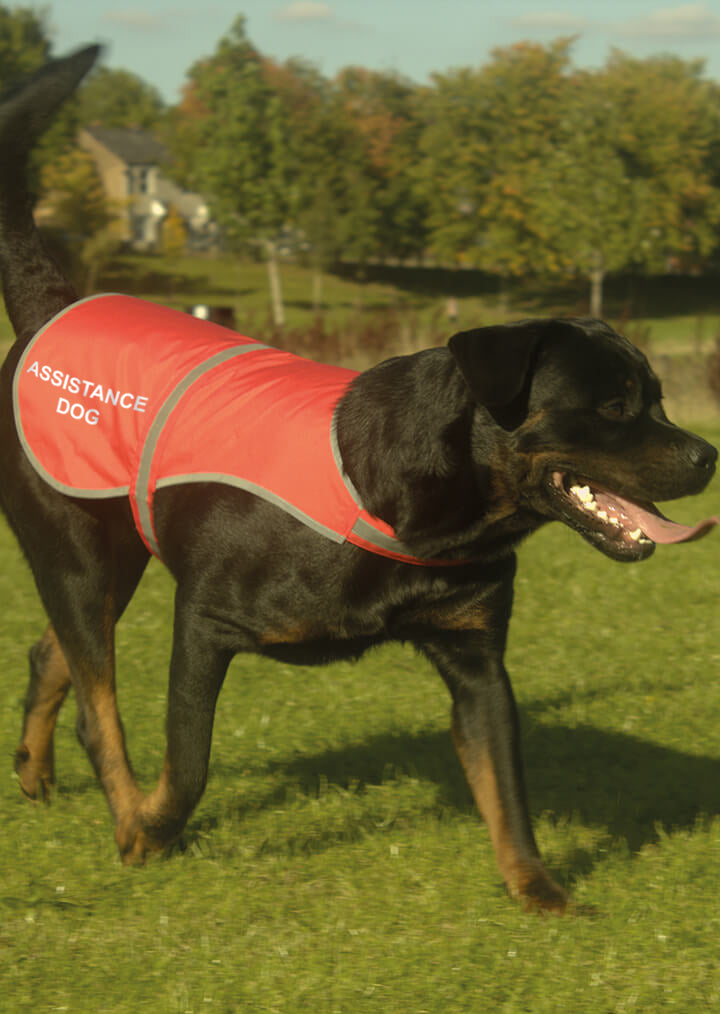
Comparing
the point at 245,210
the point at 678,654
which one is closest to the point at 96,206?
the point at 245,210

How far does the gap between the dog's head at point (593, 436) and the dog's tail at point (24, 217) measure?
2.23 metres

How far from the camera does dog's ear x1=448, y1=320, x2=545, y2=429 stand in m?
3.87

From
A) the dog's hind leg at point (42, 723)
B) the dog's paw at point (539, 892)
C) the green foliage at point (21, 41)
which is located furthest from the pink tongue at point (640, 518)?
the green foliage at point (21, 41)

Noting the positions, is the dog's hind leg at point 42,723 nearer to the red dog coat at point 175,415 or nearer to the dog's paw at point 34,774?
the dog's paw at point 34,774

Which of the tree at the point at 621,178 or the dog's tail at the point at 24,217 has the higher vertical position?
the dog's tail at the point at 24,217

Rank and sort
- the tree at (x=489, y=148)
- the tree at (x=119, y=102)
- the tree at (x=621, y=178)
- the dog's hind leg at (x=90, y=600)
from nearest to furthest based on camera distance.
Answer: the dog's hind leg at (x=90, y=600), the tree at (x=621, y=178), the tree at (x=489, y=148), the tree at (x=119, y=102)

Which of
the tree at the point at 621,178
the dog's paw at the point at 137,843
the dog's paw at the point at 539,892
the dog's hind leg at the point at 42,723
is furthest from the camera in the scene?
the tree at the point at 621,178

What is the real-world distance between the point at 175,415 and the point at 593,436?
1557 millimetres

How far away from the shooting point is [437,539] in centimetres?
413

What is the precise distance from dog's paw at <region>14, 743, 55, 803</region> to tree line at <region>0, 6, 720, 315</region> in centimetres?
5395

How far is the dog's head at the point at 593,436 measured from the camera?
401 cm

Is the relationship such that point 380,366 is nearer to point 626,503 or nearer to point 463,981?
point 626,503

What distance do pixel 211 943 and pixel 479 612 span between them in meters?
1.38

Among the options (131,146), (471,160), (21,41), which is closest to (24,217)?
(471,160)
